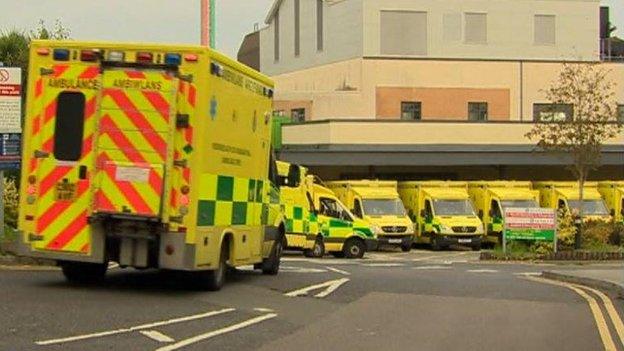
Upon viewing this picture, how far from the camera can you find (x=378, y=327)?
12250mm

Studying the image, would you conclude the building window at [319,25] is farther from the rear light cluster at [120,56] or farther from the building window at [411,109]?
the rear light cluster at [120,56]

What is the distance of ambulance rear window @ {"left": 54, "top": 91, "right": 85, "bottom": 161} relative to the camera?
→ 13.8 meters

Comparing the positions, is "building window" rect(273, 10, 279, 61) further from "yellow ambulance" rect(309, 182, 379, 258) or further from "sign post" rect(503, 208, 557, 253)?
"sign post" rect(503, 208, 557, 253)

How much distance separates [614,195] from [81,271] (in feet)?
111

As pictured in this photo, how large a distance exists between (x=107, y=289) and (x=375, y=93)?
4570 cm

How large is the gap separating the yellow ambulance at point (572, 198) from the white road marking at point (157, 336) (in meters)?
32.4

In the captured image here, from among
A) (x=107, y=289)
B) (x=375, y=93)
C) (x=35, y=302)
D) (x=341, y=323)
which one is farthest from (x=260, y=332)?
(x=375, y=93)

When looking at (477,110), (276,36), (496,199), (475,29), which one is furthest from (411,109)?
(496,199)

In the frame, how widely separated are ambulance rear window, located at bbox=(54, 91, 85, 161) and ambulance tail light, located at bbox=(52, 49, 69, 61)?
0.44 m

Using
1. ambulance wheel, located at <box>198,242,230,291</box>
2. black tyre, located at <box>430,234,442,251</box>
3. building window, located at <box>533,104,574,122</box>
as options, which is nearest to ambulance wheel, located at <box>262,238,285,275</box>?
ambulance wheel, located at <box>198,242,230,291</box>

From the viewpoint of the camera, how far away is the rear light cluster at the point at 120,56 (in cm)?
1372

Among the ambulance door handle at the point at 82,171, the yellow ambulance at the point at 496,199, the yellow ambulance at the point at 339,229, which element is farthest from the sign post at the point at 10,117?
the yellow ambulance at the point at 496,199

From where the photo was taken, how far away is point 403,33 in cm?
6406

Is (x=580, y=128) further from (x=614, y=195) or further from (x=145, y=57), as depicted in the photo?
(x=145, y=57)
